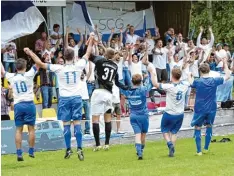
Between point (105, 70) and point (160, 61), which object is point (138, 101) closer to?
point (105, 70)

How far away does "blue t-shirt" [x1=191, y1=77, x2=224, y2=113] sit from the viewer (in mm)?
15656

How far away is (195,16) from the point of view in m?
42.7

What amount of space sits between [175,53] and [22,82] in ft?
43.4

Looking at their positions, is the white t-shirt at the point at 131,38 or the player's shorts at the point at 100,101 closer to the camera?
the player's shorts at the point at 100,101

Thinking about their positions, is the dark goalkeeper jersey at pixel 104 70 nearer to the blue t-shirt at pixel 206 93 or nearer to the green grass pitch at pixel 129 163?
the green grass pitch at pixel 129 163

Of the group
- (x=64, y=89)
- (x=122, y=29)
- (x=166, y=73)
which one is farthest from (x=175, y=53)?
(x=64, y=89)

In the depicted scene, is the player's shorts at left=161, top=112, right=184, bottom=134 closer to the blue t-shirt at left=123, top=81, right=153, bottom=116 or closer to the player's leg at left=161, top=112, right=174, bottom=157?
the player's leg at left=161, top=112, right=174, bottom=157

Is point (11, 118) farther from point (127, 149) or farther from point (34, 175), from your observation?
point (34, 175)

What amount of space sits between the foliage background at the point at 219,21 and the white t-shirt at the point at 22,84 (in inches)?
971

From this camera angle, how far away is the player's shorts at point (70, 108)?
603 inches

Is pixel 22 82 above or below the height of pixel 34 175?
above

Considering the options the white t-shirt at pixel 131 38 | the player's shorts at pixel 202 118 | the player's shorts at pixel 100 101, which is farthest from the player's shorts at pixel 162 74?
the player's shorts at pixel 202 118

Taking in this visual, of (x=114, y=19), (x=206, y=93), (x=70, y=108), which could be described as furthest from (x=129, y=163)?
(x=114, y=19)

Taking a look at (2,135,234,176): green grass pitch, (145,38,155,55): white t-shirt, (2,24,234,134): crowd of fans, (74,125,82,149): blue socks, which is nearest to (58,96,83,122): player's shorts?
(74,125,82,149): blue socks
